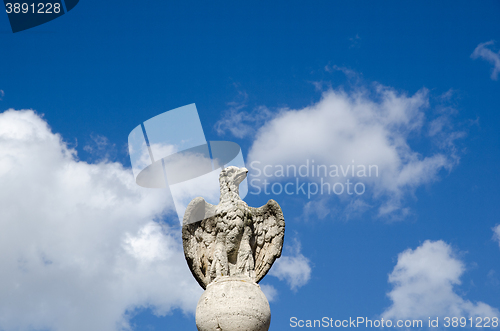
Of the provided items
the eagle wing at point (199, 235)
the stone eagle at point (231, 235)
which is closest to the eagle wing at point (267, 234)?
the stone eagle at point (231, 235)

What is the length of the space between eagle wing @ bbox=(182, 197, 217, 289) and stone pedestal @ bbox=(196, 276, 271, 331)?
756 mm

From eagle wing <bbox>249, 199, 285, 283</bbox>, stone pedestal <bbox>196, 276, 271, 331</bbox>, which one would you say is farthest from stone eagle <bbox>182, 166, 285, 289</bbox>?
stone pedestal <bbox>196, 276, 271, 331</bbox>

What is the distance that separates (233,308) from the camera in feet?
28.3

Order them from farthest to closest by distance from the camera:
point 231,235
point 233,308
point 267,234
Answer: point 267,234 → point 231,235 → point 233,308

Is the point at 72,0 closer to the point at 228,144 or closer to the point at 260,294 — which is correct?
the point at 228,144

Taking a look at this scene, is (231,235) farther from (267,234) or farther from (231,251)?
(267,234)

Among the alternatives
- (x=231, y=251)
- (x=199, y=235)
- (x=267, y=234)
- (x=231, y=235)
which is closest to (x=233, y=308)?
(x=231, y=251)

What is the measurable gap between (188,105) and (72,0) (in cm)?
331

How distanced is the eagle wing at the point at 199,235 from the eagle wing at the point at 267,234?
88 centimetres

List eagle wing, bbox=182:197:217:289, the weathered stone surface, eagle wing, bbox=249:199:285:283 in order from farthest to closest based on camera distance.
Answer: eagle wing, bbox=249:199:285:283 → eagle wing, bbox=182:197:217:289 → the weathered stone surface

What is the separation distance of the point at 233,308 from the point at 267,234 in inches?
80.4

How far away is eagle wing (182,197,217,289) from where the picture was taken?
9.85 m

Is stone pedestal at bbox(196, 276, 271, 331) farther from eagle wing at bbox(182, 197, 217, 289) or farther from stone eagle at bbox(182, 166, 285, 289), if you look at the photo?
eagle wing at bbox(182, 197, 217, 289)

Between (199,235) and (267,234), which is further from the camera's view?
(267,234)
